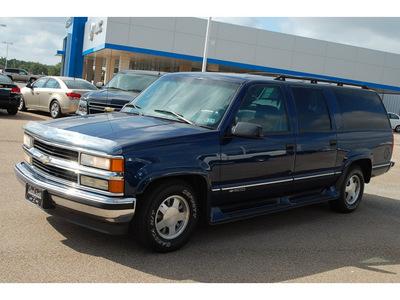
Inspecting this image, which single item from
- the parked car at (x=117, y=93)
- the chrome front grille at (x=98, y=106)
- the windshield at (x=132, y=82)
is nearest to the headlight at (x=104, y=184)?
the parked car at (x=117, y=93)

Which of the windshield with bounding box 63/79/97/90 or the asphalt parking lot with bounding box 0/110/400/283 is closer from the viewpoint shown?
the asphalt parking lot with bounding box 0/110/400/283

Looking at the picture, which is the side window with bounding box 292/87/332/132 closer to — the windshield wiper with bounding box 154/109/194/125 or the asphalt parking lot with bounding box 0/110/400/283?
the asphalt parking lot with bounding box 0/110/400/283

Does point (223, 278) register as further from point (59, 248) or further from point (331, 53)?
point (331, 53)

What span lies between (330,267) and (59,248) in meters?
2.73

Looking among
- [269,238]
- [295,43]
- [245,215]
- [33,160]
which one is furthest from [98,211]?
[295,43]

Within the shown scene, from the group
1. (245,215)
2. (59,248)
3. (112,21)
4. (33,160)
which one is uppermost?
(112,21)

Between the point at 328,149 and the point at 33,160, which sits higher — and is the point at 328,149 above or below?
above

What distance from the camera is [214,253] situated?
4797 mm

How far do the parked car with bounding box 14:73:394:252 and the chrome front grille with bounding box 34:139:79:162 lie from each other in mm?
11

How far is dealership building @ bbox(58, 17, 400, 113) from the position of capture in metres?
33.9

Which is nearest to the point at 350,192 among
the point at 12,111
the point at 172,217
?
the point at 172,217

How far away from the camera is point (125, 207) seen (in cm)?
419

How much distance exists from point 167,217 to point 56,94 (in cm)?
1265

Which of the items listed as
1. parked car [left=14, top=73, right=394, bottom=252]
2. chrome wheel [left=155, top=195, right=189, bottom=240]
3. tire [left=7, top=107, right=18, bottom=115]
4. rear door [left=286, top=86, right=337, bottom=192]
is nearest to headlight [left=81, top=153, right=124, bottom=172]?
parked car [left=14, top=73, right=394, bottom=252]
